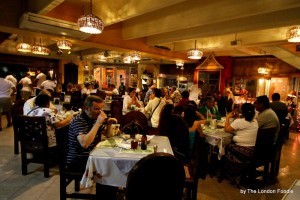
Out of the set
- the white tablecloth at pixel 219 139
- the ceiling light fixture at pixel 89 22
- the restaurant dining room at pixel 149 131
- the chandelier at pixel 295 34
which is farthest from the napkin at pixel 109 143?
the chandelier at pixel 295 34

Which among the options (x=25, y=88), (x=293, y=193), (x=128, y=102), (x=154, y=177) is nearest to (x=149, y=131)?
(x=128, y=102)

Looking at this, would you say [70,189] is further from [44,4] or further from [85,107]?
[44,4]

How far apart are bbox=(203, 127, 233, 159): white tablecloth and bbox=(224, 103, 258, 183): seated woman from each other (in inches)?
4.9

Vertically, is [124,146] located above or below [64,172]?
above

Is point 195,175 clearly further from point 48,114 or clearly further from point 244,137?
point 48,114

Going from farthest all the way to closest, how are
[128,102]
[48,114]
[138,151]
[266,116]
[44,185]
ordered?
[128,102], [266,116], [48,114], [44,185], [138,151]

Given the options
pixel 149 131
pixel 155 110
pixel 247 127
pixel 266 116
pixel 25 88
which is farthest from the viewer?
pixel 25 88

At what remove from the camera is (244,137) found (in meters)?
3.41

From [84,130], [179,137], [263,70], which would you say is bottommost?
[179,137]

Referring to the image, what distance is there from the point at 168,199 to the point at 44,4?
390cm

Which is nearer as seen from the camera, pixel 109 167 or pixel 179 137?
pixel 109 167

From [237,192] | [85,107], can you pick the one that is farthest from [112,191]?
[237,192]

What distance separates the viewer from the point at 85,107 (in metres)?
2.46

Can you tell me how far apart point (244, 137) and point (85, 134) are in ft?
8.09
